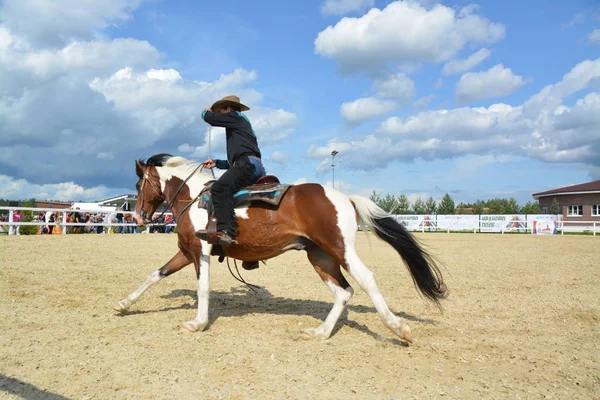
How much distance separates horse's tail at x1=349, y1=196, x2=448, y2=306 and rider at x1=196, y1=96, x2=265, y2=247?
1.69m

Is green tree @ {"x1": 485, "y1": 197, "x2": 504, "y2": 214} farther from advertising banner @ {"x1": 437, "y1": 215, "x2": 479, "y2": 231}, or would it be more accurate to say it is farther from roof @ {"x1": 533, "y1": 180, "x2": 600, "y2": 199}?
advertising banner @ {"x1": 437, "y1": 215, "x2": 479, "y2": 231}

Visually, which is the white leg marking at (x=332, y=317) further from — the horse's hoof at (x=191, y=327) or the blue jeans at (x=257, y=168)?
the blue jeans at (x=257, y=168)

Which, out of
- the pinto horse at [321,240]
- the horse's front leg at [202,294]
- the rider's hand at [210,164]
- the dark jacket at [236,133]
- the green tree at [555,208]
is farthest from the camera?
the green tree at [555,208]

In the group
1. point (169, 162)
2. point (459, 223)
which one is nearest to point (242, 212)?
point (169, 162)

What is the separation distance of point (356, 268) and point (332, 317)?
0.87 m

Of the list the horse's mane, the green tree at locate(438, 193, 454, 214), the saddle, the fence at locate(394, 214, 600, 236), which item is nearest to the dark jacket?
the saddle

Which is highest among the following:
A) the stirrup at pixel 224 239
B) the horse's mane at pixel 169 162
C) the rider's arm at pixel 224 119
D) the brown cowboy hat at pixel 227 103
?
the brown cowboy hat at pixel 227 103

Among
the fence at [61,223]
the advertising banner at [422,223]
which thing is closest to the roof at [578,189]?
the advertising banner at [422,223]

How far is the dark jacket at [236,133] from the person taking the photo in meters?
6.22

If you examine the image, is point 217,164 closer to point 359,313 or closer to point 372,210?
point 372,210

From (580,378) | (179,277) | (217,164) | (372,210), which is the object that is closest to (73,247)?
(179,277)

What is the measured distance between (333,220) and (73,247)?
1294 cm

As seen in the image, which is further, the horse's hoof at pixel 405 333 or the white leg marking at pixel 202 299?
the white leg marking at pixel 202 299

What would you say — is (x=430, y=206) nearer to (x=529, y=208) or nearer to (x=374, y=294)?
(x=529, y=208)
